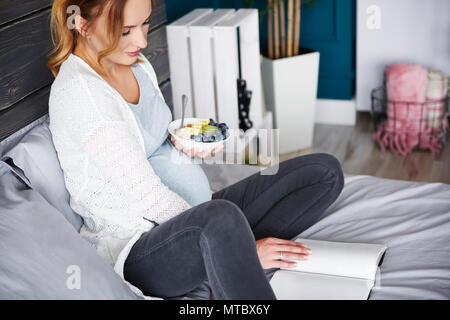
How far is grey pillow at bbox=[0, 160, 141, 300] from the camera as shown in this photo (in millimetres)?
1009

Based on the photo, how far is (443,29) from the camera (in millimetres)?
2973

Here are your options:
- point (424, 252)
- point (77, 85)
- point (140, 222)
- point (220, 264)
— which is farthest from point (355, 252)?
point (77, 85)

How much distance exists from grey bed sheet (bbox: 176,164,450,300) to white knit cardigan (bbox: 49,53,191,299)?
0.67 ft

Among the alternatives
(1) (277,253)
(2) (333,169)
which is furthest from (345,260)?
(2) (333,169)

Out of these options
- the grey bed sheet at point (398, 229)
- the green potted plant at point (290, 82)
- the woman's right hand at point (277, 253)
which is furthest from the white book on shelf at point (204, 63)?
the woman's right hand at point (277, 253)

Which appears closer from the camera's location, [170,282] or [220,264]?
[220,264]

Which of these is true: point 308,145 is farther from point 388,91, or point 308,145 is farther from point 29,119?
point 29,119

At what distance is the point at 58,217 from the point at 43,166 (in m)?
0.18

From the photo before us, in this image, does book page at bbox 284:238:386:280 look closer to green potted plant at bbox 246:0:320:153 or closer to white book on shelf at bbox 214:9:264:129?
white book on shelf at bbox 214:9:264:129

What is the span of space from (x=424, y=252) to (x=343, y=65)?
1.99 meters

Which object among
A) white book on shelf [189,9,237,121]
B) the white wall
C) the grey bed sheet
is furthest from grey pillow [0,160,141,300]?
the white wall

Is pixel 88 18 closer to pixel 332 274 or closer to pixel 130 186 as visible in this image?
pixel 130 186

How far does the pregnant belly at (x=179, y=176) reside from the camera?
1449 millimetres

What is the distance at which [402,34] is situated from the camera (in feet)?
10.0
